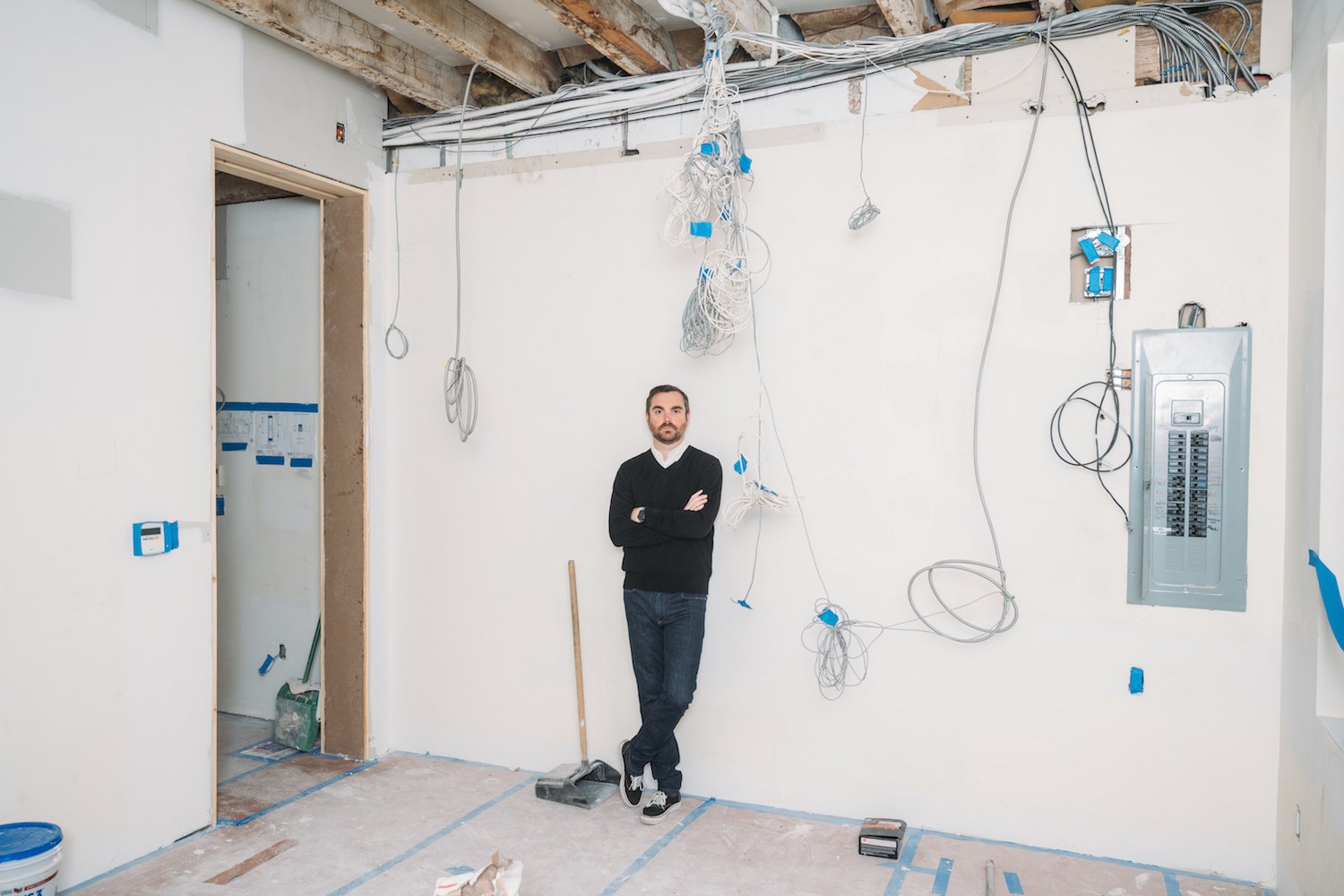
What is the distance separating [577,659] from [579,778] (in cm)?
47

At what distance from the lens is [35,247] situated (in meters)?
2.87

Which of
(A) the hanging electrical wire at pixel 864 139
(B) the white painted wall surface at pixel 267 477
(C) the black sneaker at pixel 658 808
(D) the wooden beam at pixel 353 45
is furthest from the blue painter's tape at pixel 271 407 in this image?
(A) the hanging electrical wire at pixel 864 139

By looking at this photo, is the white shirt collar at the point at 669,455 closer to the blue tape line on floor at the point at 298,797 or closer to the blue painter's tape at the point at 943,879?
the blue painter's tape at the point at 943,879

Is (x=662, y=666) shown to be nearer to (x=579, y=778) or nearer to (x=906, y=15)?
(x=579, y=778)

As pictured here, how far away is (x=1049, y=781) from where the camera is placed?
10.6 feet

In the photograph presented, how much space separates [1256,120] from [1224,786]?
7.18 feet

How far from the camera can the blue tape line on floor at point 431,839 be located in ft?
9.94

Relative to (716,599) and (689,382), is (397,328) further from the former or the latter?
(716,599)

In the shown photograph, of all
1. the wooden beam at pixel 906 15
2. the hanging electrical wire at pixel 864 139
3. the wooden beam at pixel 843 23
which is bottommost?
the hanging electrical wire at pixel 864 139

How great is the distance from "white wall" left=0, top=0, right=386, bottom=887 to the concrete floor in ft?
0.93

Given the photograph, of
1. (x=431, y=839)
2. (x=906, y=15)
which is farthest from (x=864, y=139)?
(x=431, y=839)

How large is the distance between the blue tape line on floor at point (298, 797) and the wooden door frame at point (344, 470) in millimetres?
90

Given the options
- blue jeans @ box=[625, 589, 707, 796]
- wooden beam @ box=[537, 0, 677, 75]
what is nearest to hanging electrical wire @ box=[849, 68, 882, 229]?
wooden beam @ box=[537, 0, 677, 75]

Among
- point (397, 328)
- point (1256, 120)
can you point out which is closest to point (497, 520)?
point (397, 328)
